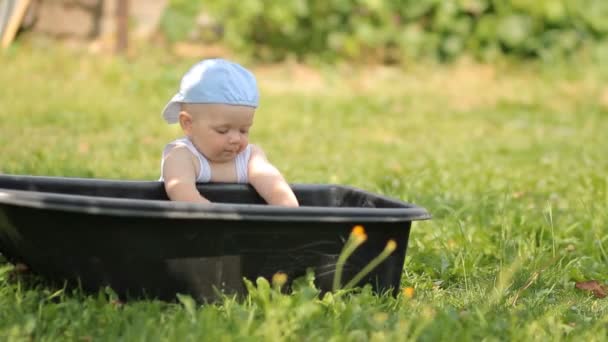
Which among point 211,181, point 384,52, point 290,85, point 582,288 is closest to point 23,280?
point 211,181

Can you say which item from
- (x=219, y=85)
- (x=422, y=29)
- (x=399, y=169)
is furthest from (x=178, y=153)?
(x=422, y=29)

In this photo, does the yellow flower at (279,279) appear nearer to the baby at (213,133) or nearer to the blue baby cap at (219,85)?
the baby at (213,133)

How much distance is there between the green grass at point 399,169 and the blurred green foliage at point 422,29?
31 centimetres

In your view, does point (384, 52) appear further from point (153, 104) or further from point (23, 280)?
point (23, 280)

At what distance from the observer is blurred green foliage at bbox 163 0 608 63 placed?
10.0 meters

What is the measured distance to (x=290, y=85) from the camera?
361 inches

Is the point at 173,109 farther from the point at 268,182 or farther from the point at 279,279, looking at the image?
the point at 279,279

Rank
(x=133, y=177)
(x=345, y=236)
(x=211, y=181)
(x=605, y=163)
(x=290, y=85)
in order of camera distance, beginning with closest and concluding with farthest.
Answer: (x=345, y=236), (x=211, y=181), (x=133, y=177), (x=605, y=163), (x=290, y=85)

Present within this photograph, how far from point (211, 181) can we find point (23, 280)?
0.71m

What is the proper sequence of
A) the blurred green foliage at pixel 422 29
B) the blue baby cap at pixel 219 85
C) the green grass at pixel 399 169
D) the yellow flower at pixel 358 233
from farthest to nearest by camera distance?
the blurred green foliage at pixel 422 29 → the blue baby cap at pixel 219 85 → the yellow flower at pixel 358 233 → the green grass at pixel 399 169

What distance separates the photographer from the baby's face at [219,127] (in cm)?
298

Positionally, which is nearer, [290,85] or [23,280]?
[23,280]

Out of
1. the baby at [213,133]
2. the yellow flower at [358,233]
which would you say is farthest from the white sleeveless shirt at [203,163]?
the yellow flower at [358,233]

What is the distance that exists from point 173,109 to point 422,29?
7.49 m
